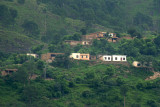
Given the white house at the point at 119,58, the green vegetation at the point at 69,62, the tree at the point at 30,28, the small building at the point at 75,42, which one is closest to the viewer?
the green vegetation at the point at 69,62

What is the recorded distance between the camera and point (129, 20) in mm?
101062

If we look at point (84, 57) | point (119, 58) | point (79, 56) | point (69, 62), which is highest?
point (79, 56)

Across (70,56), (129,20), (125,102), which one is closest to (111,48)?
(70,56)

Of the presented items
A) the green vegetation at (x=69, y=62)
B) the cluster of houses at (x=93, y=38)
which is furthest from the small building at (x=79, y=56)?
the cluster of houses at (x=93, y=38)

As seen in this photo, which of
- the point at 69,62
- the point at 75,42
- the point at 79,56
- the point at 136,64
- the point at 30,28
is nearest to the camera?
the point at 69,62

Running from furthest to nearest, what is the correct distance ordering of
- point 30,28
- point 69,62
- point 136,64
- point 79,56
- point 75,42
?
point 30,28, point 75,42, point 79,56, point 136,64, point 69,62

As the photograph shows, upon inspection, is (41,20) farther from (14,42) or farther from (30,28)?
(14,42)

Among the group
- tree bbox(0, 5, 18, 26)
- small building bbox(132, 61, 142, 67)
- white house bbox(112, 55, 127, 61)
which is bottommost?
small building bbox(132, 61, 142, 67)

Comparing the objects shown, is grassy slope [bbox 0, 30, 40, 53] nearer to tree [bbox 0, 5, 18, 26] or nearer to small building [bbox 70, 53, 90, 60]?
tree [bbox 0, 5, 18, 26]

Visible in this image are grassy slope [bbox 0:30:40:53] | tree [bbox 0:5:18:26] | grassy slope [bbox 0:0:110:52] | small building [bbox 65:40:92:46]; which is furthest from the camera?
grassy slope [bbox 0:0:110:52]

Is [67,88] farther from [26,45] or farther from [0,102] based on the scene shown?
[26,45]

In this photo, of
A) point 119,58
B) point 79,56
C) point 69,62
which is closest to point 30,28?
point 79,56

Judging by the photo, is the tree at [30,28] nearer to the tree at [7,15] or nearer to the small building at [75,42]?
the tree at [7,15]

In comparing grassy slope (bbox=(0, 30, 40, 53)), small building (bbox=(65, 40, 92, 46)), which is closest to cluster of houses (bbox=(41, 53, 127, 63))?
small building (bbox=(65, 40, 92, 46))
